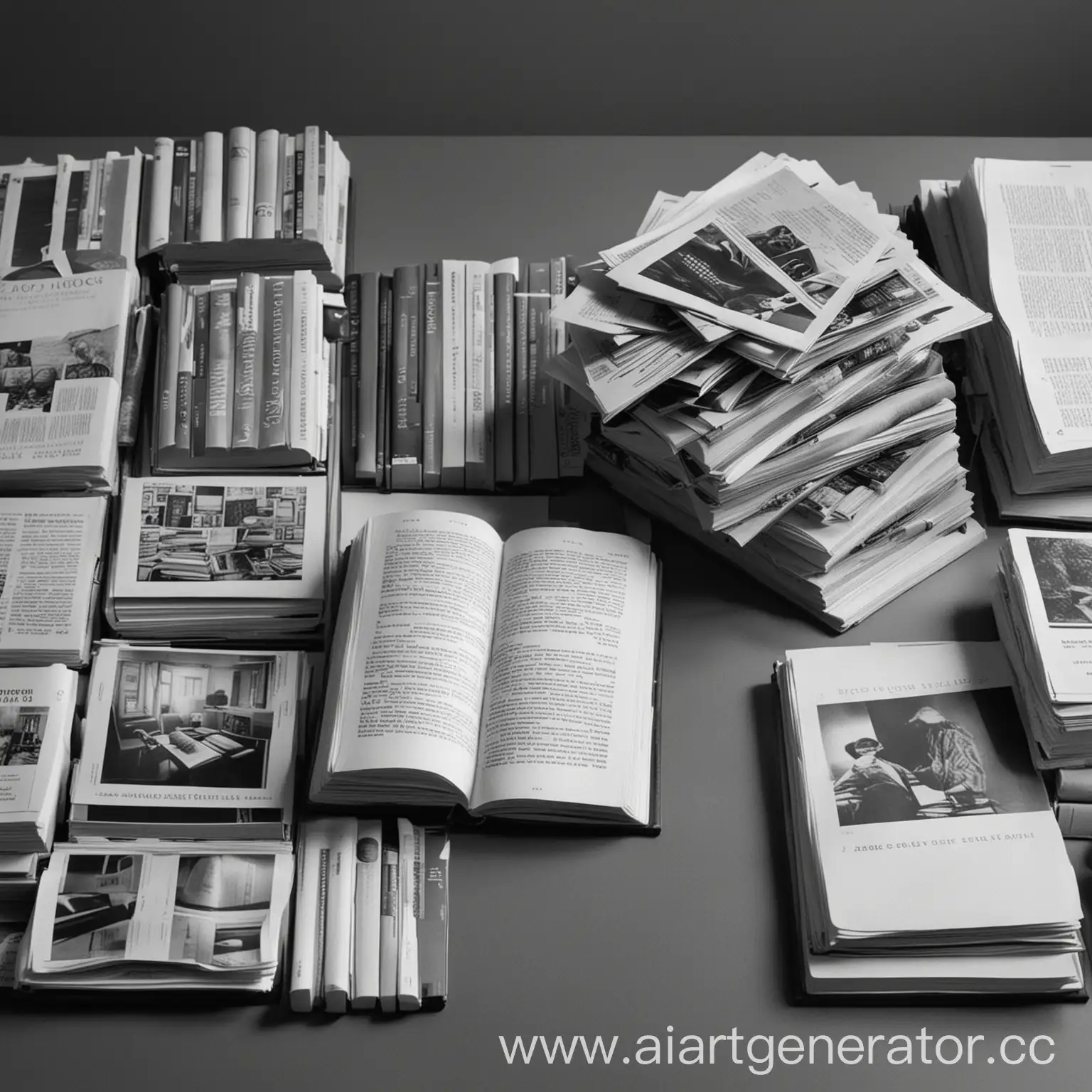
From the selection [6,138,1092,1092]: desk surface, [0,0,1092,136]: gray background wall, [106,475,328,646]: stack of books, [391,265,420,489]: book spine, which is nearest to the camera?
[6,138,1092,1092]: desk surface

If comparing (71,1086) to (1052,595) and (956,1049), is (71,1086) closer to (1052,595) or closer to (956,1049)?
(956,1049)

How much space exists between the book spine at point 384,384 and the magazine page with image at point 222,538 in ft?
0.33

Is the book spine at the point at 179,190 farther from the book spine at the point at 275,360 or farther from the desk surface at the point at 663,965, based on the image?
the desk surface at the point at 663,965

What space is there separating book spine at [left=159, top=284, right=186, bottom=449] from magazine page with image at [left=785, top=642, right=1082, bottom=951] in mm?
744

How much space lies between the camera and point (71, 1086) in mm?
1072

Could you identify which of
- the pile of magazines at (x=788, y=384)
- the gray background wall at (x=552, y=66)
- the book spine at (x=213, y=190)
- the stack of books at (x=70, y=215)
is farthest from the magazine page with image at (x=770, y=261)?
the gray background wall at (x=552, y=66)

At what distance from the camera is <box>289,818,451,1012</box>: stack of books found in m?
1.11

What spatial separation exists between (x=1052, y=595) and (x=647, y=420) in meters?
0.45

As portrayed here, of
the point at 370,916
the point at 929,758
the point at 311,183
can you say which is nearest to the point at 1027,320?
the point at 929,758

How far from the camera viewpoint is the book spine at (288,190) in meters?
1.51

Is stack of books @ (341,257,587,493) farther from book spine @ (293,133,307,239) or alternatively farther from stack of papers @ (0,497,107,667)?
stack of papers @ (0,497,107,667)

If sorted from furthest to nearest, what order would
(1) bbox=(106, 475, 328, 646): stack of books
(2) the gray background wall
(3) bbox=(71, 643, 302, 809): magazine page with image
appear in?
1. (2) the gray background wall
2. (1) bbox=(106, 475, 328, 646): stack of books
3. (3) bbox=(71, 643, 302, 809): magazine page with image

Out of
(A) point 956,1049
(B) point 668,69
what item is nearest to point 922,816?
(A) point 956,1049

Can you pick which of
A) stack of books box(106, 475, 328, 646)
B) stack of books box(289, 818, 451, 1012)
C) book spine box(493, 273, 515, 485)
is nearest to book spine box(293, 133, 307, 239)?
book spine box(493, 273, 515, 485)
